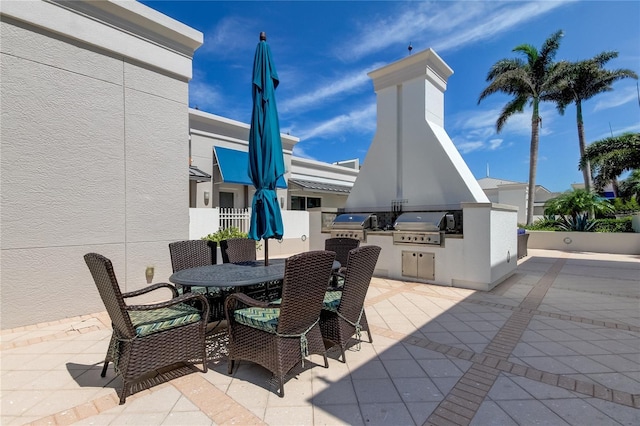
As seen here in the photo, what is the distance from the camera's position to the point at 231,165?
13.4 metres

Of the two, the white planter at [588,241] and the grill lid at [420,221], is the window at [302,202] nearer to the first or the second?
the grill lid at [420,221]

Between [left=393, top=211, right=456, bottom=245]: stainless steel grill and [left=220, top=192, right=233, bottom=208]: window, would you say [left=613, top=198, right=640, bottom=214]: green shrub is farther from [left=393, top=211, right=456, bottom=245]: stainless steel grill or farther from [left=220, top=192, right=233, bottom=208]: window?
[left=220, top=192, right=233, bottom=208]: window

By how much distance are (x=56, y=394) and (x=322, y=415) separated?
252cm

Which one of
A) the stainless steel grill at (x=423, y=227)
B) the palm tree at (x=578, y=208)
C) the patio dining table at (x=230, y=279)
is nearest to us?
the patio dining table at (x=230, y=279)

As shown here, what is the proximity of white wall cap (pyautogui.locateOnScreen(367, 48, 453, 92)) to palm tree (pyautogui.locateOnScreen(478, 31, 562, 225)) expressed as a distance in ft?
38.6

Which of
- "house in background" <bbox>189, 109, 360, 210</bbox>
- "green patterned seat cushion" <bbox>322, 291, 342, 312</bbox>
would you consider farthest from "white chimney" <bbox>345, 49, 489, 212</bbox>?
"green patterned seat cushion" <bbox>322, 291, 342, 312</bbox>

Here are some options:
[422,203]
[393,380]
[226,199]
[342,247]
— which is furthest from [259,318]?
[226,199]

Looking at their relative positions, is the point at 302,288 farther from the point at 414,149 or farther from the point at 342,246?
the point at 414,149

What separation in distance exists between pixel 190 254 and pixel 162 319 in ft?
5.14

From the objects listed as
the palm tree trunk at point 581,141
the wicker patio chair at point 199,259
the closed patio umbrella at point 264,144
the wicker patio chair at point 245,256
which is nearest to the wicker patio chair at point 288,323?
the wicker patio chair at point 199,259

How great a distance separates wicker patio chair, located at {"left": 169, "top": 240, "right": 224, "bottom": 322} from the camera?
4020mm

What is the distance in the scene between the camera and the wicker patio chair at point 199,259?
4020 millimetres

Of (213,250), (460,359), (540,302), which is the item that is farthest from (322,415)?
(540,302)

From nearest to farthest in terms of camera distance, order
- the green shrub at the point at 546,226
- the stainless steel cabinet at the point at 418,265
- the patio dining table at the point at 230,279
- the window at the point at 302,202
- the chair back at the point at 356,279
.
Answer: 1. the patio dining table at the point at 230,279
2. the chair back at the point at 356,279
3. the stainless steel cabinet at the point at 418,265
4. the green shrub at the point at 546,226
5. the window at the point at 302,202
